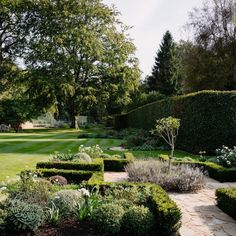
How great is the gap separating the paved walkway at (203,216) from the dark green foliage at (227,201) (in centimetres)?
9

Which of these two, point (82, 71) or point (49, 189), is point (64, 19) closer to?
point (82, 71)

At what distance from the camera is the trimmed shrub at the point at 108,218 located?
17.2ft

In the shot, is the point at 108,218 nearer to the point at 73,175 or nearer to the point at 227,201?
the point at 227,201

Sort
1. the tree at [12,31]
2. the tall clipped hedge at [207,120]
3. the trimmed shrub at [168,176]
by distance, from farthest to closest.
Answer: the tree at [12,31] → the tall clipped hedge at [207,120] → the trimmed shrub at [168,176]

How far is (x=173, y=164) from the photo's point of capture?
1142 centimetres

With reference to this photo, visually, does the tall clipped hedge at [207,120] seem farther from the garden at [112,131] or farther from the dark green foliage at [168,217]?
the dark green foliage at [168,217]

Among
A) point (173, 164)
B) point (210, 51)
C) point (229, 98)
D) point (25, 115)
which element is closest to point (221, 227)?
point (173, 164)

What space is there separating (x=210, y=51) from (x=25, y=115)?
2049 cm

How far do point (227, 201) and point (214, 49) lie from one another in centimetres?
2526

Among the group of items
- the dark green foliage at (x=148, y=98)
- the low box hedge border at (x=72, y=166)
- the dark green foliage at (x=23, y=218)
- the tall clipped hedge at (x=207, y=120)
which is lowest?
the dark green foliage at (x=23, y=218)

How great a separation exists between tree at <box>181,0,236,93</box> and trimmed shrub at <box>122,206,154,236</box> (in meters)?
25.2

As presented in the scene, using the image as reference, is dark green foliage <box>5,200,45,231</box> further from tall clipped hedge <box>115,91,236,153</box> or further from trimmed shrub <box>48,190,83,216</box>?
tall clipped hedge <box>115,91,236,153</box>

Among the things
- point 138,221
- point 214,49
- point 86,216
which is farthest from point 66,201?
point 214,49

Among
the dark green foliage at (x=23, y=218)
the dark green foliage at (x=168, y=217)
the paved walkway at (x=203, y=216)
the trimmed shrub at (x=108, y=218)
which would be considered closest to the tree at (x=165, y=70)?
the paved walkway at (x=203, y=216)
